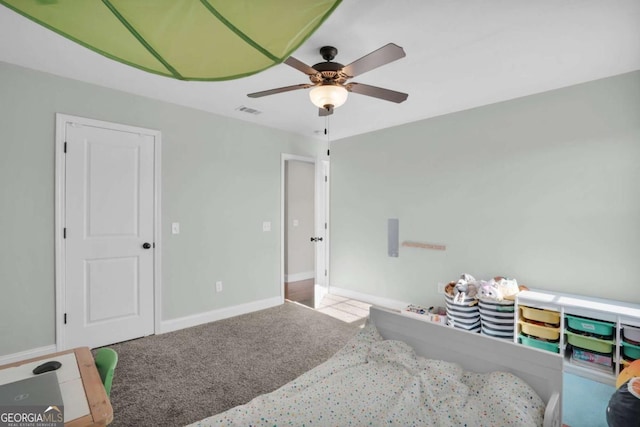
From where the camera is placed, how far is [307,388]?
1.46m

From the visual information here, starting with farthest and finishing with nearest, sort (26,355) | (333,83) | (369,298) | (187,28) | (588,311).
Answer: (369,298), (26,355), (588,311), (333,83), (187,28)

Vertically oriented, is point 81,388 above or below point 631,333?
above

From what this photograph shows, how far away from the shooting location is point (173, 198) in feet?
11.2

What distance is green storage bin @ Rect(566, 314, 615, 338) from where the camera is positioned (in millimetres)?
2463

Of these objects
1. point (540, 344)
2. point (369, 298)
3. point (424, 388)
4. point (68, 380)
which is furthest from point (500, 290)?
point (68, 380)

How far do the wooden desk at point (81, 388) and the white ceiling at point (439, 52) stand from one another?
6.69ft

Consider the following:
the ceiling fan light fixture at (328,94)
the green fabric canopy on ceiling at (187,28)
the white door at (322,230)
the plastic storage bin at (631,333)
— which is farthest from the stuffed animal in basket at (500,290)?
the green fabric canopy on ceiling at (187,28)

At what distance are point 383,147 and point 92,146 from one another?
10.9 ft

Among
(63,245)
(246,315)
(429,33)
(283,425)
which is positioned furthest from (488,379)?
(63,245)

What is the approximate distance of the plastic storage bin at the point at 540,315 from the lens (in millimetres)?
2674

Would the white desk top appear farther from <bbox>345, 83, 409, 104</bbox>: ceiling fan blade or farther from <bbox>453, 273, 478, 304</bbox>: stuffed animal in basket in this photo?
<bbox>453, 273, 478, 304</bbox>: stuffed animal in basket

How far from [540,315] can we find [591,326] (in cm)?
34

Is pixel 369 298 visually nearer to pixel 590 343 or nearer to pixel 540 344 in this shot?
pixel 540 344

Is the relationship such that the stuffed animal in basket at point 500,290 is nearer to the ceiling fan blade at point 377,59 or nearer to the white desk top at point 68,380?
the ceiling fan blade at point 377,59
